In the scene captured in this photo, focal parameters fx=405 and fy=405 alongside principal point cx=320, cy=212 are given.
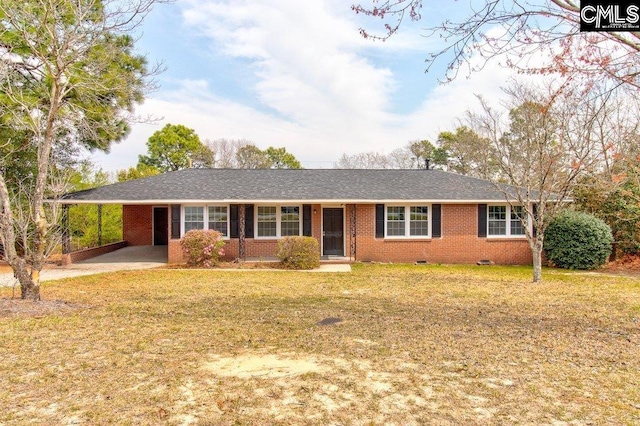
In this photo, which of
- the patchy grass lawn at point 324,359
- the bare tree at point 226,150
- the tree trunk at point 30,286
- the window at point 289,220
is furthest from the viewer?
the bare tree at point 226,150

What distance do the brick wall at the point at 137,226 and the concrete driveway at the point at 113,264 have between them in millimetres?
635

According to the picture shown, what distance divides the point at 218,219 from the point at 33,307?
8657mm

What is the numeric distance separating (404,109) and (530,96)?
5.07 metres

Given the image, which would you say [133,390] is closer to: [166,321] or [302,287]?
[166,321]

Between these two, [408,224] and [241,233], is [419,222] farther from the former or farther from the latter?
[241,233]

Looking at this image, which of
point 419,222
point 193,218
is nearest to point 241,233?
point 193,218

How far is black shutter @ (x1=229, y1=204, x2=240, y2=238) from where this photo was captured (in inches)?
627

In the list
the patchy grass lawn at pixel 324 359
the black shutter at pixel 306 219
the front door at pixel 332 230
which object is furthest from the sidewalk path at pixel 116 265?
the patchy grass lawn at pixel 324 359

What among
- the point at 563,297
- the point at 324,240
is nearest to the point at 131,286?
the point at 324,240

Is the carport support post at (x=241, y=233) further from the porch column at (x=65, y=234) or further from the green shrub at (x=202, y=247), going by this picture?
the porch column at (x=65, y=234)

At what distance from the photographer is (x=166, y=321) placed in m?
6.78

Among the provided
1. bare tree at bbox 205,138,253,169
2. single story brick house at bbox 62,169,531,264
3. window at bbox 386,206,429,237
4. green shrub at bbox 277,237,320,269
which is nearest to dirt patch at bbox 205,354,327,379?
green shrub at bbox 277,237,320,269

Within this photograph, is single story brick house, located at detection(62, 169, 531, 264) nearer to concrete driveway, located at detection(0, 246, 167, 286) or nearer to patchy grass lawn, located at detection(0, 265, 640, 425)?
concrete driveway, located at detection(0, 246, 167, 286)

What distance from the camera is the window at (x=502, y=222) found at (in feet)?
53.3
